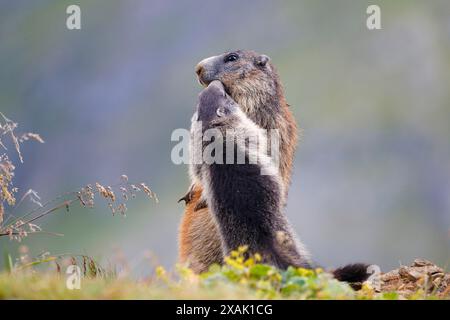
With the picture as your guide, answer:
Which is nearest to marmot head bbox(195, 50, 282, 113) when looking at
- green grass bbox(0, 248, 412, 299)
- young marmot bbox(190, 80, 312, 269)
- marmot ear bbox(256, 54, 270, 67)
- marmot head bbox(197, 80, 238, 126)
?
marmot ear bbox(256, 54, 270, 67)

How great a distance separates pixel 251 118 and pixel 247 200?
2.11 m

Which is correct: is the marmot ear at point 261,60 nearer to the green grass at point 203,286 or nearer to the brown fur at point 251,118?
the brown fur at point 251,118

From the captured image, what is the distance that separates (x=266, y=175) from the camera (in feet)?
23.9

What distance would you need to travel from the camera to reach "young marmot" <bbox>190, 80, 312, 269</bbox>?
698 centimetres

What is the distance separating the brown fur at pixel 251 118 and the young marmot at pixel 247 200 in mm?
1134

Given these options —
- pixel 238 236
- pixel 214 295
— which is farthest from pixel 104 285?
pixel 238 236

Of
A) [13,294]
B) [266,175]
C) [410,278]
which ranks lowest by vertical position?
[410,278]

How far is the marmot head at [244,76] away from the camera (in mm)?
9234

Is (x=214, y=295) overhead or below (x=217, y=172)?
below

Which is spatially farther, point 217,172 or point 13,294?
point 217,172

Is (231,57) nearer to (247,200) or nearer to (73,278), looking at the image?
(247,200)
